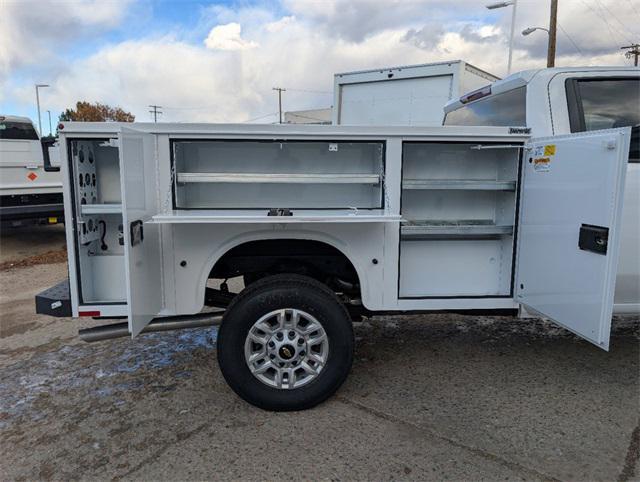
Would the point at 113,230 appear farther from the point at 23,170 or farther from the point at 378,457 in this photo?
the point at 23,170

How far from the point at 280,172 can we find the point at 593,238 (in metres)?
2.08

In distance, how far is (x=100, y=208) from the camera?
10.3 ft

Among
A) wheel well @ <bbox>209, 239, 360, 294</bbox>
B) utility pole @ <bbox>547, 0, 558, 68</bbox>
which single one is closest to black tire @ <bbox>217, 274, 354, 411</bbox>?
wheel well @ <bbox>209, 239, 360, 294</bbox>

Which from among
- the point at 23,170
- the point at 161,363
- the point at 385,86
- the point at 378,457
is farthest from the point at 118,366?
the point at 23,170

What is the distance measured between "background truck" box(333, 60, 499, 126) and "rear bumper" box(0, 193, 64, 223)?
536 centimetres

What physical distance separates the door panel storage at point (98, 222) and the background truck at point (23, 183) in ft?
19.6

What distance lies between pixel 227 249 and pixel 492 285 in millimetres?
1971

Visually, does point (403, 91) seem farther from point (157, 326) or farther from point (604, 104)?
point (157, 326)

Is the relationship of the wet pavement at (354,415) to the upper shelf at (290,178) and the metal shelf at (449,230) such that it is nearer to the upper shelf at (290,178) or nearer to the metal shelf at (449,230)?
the metal shelf at (449,230)

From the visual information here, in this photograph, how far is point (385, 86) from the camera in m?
7.05

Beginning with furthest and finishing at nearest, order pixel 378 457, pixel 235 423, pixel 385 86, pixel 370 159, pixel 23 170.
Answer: pixel 23 170 < pixel 385 86 < pixel 370 159 < pixel 235 423 < pixel 378 457

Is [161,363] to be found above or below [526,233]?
below

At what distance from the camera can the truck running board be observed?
10.6 feet

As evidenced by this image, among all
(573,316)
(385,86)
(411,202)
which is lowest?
(573,316)
